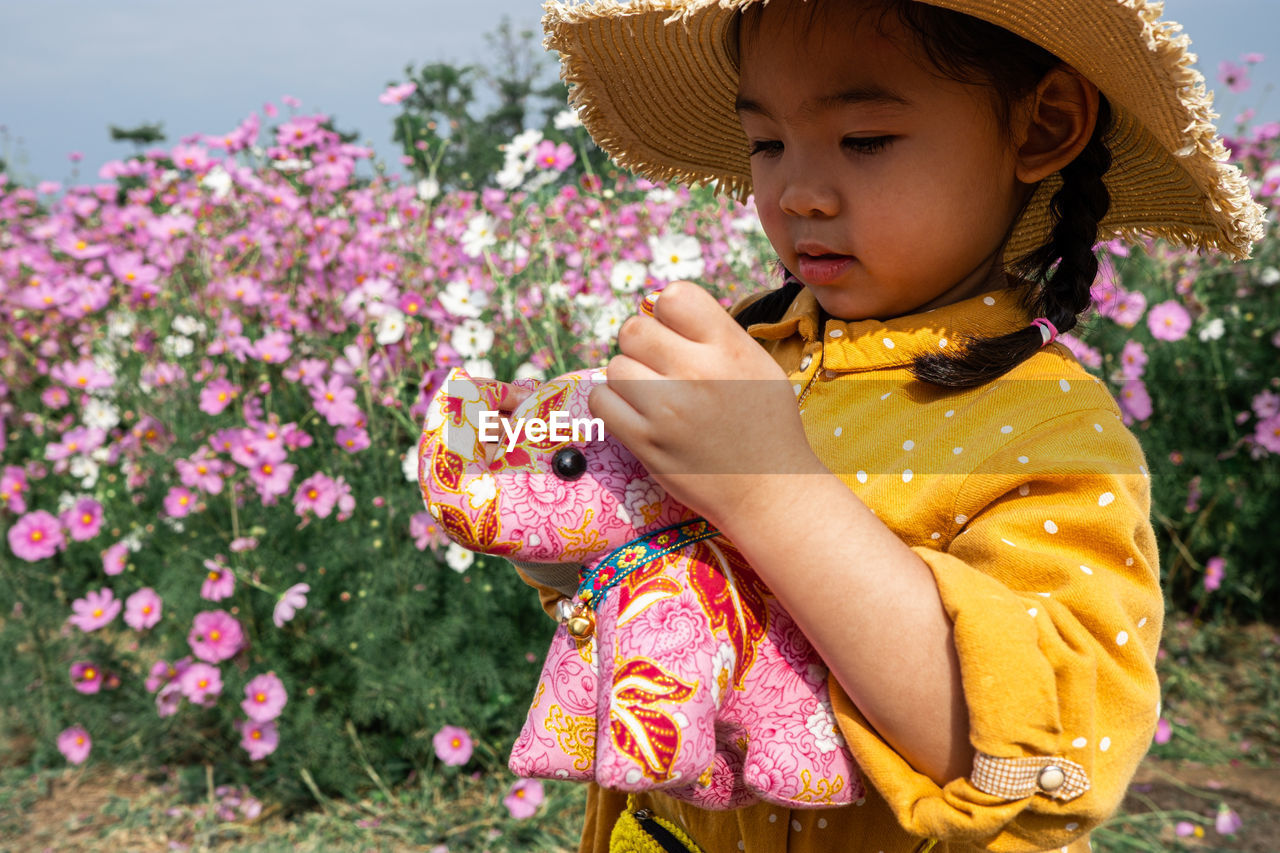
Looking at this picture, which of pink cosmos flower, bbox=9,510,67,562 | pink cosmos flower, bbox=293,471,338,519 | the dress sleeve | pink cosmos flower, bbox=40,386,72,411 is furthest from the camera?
pink cosmos flower, bbox=40,386,72,411

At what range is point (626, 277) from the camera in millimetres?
2641

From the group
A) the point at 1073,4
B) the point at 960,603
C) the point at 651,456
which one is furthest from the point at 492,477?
the point at 1073,4

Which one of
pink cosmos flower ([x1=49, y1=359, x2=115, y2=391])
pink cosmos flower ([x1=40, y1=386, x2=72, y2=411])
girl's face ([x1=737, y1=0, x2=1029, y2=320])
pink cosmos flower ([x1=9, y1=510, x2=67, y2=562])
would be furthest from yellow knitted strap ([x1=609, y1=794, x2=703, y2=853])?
pink cosmos flower ([x1=40, y1=386, x2=72, y2=411])

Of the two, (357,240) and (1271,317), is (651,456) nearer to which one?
(357,240)

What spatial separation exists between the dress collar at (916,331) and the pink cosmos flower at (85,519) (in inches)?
102

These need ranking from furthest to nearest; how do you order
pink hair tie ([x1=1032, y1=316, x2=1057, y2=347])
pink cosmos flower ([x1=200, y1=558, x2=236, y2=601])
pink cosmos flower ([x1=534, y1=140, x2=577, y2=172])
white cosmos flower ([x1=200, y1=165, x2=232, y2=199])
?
white cosmos flower ([x1=200, y1=165, x2=232, y2=199]), pink cosmos flower ([x1=534, y1=140, x2=577, y2=172]), pink cosmos flower ([x1=200, y1=558, x2=236, y2=601]), pink hair tie ([x1=1032, y1=316, x2=1057, y2=347])

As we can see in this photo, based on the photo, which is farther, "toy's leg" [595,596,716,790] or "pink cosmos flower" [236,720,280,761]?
"pink cosmos flower" [236,720,280,761]

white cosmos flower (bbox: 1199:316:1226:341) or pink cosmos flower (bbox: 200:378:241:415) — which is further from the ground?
pink cosmos flower (bbox: 200:378:241:415)

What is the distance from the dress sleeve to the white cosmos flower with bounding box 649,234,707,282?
1925 millimetres

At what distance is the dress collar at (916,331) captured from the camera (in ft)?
2.99

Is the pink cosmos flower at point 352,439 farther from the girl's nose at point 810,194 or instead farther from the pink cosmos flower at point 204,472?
the girl's nose at point 810,194

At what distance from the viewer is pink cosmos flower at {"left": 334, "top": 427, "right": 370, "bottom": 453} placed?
8.16 feet

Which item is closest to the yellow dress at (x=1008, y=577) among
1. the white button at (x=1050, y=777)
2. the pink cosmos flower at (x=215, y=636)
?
the white button at (x=1050, y=777)

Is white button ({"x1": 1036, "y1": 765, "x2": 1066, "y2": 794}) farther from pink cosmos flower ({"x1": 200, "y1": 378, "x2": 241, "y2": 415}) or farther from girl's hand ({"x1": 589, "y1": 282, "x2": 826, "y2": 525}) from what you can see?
pink cosmos flower ({"x1": 200, "y1": 378, "x2": 241, "y2": 415})
